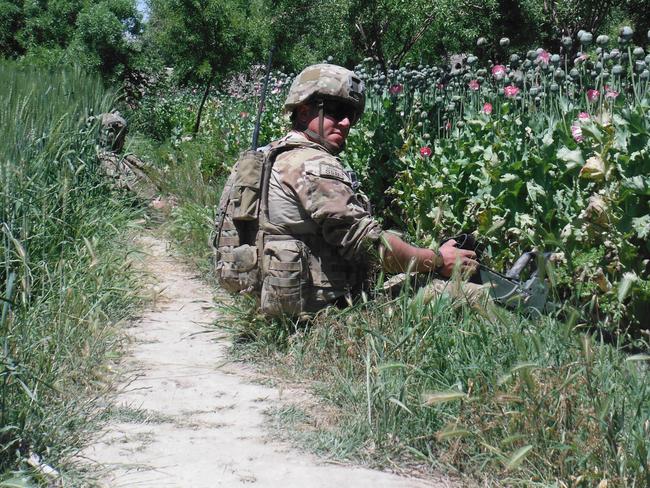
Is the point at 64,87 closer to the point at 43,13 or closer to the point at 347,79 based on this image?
the point at 347,79

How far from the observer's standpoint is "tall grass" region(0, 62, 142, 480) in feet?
11.0

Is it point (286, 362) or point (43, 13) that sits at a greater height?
point (43, 13)

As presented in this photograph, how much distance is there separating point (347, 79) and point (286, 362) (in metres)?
1.56

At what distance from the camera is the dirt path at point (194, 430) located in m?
3.22

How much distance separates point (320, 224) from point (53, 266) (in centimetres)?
204

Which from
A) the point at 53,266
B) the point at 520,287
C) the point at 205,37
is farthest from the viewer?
the point at 205,37

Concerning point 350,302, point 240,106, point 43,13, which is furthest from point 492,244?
point 43,13

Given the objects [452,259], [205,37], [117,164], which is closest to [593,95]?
[452,259]

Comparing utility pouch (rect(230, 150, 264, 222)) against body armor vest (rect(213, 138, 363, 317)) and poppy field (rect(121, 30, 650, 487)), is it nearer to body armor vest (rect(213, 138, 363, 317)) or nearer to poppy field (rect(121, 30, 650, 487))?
body armor vest (rect(213, 138, 363, 317))

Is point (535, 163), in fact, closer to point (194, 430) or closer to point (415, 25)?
point (194, 430)

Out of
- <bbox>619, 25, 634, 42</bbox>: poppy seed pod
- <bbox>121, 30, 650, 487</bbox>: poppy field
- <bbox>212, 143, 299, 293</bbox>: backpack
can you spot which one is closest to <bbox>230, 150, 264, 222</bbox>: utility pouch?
<bbox>212, 143, 299, 293</bbox>: backpack

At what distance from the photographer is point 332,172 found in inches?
173

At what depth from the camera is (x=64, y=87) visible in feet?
25.1

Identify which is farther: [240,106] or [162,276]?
[240,106]
